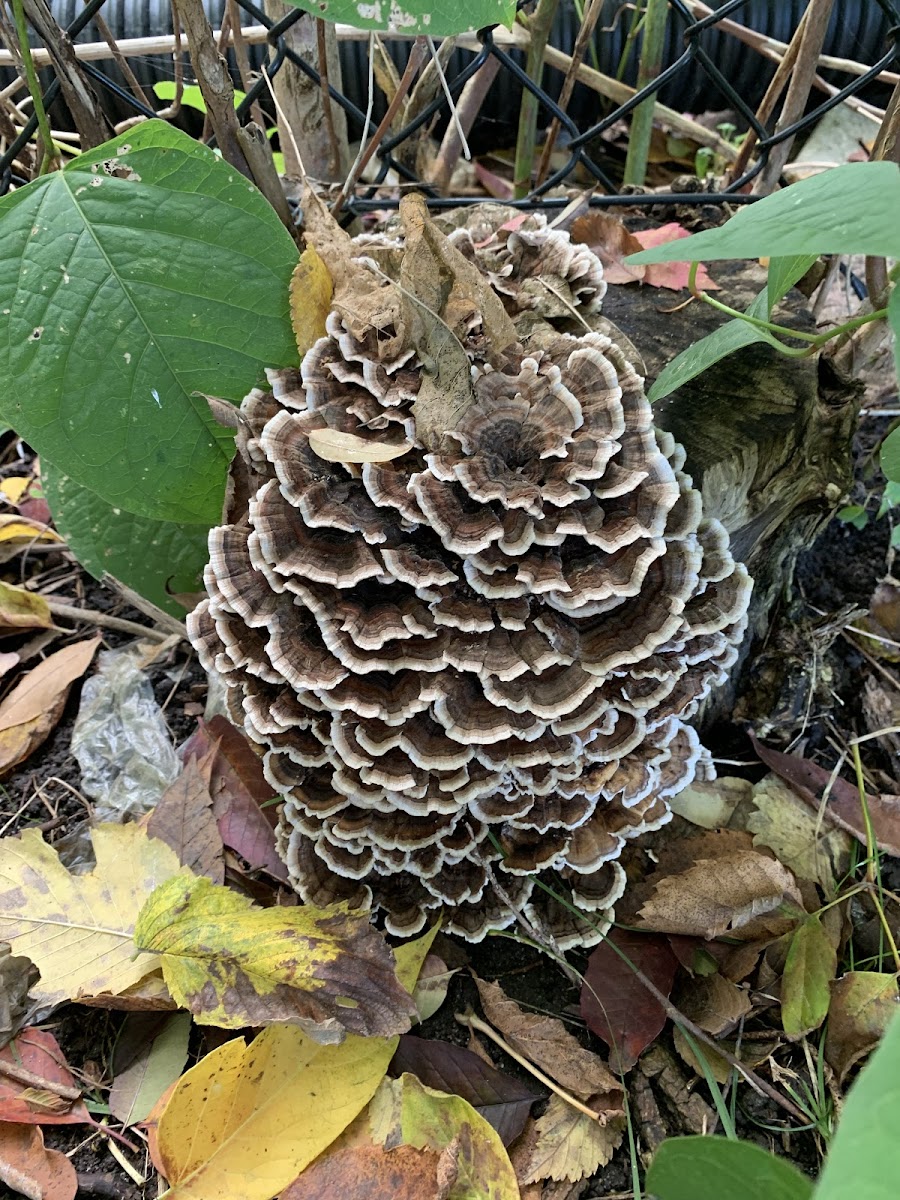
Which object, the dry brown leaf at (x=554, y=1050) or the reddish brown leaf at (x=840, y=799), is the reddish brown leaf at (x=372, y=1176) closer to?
the dry brown leaf at (x=554, y=1050)

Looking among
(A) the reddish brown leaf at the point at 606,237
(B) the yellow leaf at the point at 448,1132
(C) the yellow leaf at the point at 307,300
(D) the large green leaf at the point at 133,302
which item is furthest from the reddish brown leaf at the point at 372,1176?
(A) the reddish brown leaf at the point at 606,237

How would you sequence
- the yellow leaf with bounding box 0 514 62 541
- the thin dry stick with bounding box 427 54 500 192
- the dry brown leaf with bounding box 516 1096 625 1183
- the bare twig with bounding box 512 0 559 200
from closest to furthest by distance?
the dry brown leaf with bounding box 516 1096 625 1183 < the bare twig with bounding box 512 0 559 200 < the thin dry stick with bounding box 427 54 500 192 < the yellow leaf with bounding box 0 514 62 541

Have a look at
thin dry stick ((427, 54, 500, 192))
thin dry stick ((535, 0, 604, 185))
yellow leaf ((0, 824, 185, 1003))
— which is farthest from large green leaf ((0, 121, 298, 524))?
thin dry stick ((427, 54, 500, 192))

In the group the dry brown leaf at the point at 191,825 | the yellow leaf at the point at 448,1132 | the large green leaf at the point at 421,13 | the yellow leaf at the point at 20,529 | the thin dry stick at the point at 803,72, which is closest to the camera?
the large green leaf at the point at 421,13

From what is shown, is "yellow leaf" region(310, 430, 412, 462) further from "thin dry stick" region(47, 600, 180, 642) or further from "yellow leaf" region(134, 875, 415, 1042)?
"thin dry stick" region(47, 600, 180, 642)

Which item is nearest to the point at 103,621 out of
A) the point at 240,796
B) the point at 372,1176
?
the point at 240,796

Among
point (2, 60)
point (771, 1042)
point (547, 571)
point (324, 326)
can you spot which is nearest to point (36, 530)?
point (2, 60)
